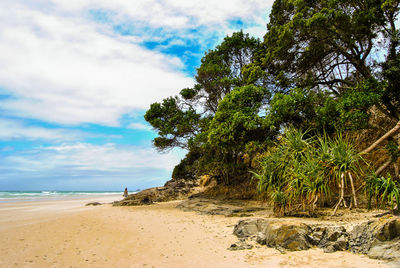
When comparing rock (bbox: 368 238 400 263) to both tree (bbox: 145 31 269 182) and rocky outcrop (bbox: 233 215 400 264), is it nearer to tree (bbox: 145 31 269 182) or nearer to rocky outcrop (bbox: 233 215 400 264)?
rocky outcrop (bbox: 233 215 400 264)

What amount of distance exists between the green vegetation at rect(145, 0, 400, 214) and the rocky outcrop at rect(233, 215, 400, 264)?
1516 millimetres

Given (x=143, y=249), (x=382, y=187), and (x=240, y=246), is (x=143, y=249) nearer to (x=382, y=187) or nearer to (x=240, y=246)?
(x=240, y=246)

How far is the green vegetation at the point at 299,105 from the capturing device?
7.53m

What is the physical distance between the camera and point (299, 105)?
974 centimetres

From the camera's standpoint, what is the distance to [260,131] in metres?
11.3

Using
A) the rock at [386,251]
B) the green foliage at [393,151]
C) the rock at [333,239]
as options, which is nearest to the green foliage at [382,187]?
the rock at [333,239]

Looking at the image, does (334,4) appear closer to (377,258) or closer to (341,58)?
(341,58)

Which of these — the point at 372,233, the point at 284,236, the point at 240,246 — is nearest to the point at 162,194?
the point at 240,246

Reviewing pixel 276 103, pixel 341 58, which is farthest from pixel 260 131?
pixel 341 58

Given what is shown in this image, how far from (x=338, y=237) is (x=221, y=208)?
642 centimetres

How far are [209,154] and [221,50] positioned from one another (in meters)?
7.14

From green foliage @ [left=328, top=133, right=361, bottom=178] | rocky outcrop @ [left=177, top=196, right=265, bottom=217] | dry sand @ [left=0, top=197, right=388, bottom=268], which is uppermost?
green foliage @ [left=328, top=133, right=361, bottom=178]

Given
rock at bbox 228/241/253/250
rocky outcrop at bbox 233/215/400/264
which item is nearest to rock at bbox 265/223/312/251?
rocky outcrop at bbox 233/215/400/264

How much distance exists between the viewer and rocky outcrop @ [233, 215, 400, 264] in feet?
14.0
